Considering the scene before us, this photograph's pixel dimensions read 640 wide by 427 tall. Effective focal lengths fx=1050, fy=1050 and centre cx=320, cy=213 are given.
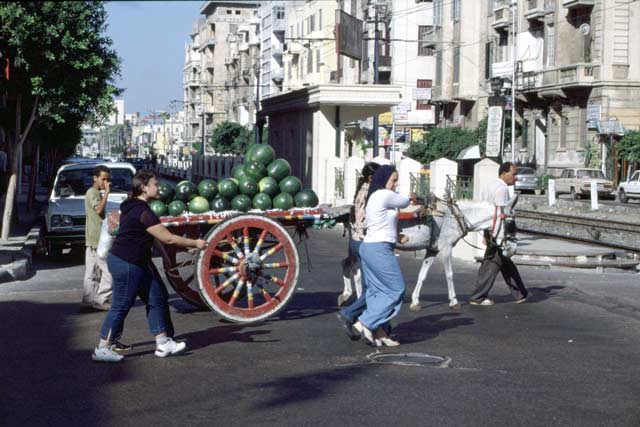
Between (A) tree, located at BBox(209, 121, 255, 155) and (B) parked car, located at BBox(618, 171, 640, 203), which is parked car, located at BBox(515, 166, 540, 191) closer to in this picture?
(B) parked car, located at BBox(618, 171, 640, 203)

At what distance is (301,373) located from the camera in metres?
8.85

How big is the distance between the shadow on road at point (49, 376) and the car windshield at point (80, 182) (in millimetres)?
9216

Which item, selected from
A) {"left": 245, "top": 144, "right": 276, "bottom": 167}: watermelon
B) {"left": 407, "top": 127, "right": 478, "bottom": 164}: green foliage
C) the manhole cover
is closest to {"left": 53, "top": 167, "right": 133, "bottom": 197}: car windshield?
{"left": 245, "top": 144, "right": 276, "bottom": 167}: watermelon

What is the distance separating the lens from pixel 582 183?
48156mm

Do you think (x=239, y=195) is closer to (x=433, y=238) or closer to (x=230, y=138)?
(x=433, y=238)

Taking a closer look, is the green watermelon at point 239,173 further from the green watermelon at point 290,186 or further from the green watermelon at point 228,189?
the green watermelon at point 290,186

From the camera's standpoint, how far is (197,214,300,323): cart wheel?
430 inches

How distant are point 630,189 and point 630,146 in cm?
657

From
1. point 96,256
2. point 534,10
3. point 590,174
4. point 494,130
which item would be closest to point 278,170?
point 96,256

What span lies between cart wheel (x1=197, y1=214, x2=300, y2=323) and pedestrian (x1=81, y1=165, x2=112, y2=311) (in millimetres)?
1918

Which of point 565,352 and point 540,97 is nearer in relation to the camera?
point 565,352

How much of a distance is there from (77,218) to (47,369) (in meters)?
11.1

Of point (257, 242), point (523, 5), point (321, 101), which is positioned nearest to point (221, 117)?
point (523, 5)

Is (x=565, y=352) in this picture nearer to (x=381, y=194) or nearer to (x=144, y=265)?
(x=381, y=194)
